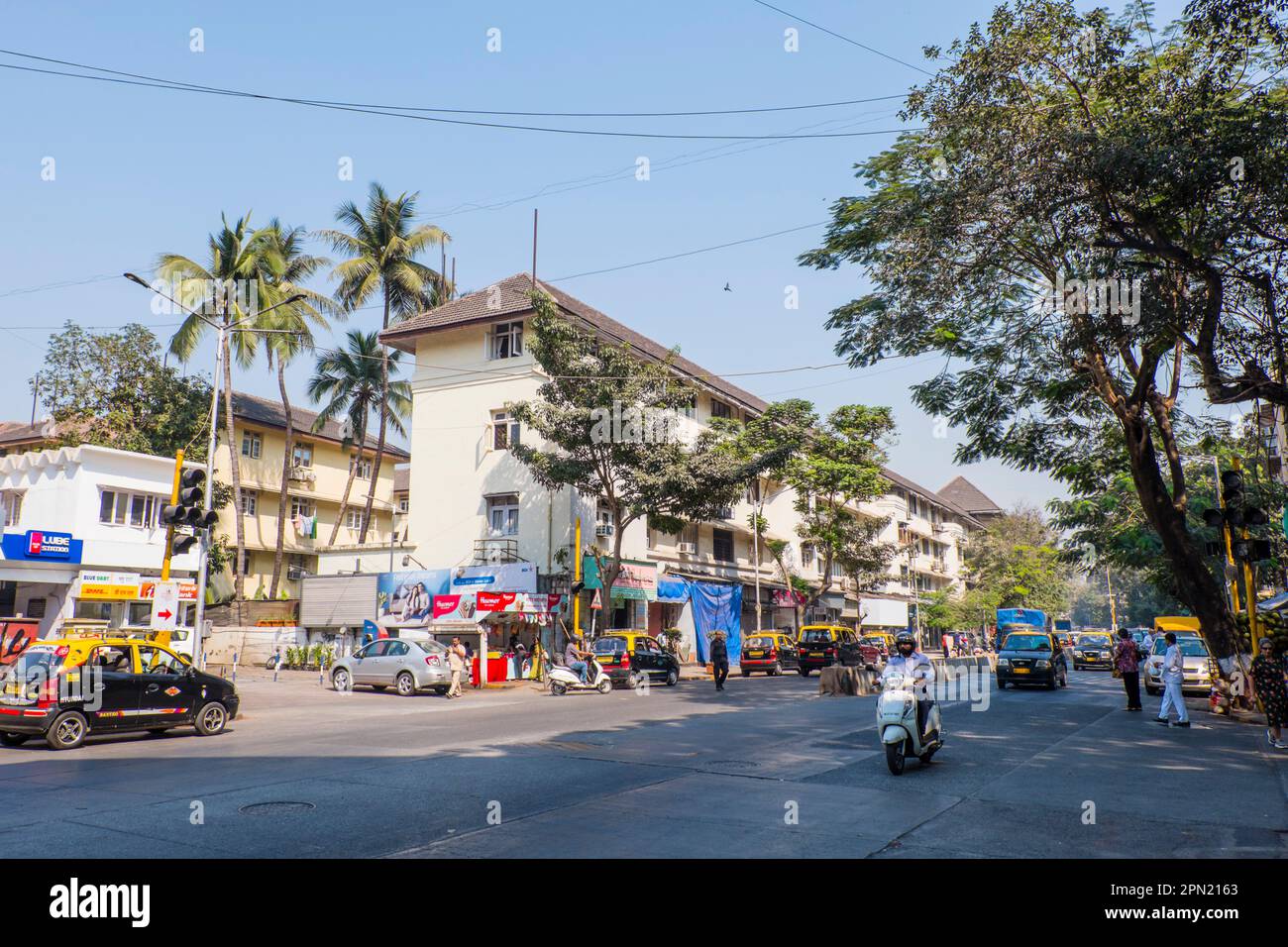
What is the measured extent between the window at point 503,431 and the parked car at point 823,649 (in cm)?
1389

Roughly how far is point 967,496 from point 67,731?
99890 mm

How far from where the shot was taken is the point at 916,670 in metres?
11.2

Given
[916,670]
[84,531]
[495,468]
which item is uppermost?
[495,468]

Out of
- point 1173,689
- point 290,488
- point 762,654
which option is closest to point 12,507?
point 290,488

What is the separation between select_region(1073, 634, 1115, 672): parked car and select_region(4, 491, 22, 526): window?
4463cm

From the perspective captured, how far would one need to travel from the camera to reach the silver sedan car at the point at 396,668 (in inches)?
1000

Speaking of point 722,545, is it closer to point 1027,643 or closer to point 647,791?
point 1027,643

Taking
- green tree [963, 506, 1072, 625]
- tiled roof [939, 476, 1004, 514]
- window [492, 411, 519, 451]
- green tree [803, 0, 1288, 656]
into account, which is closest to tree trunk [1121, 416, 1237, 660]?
green tree [803, 0, 1288, 656]

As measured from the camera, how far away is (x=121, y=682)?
14203 mm

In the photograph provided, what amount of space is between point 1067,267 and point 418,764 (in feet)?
44.0

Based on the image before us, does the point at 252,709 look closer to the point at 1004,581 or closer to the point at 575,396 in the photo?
the point at 575,396

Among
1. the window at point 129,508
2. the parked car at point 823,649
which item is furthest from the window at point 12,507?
the parked car at point 823,649
